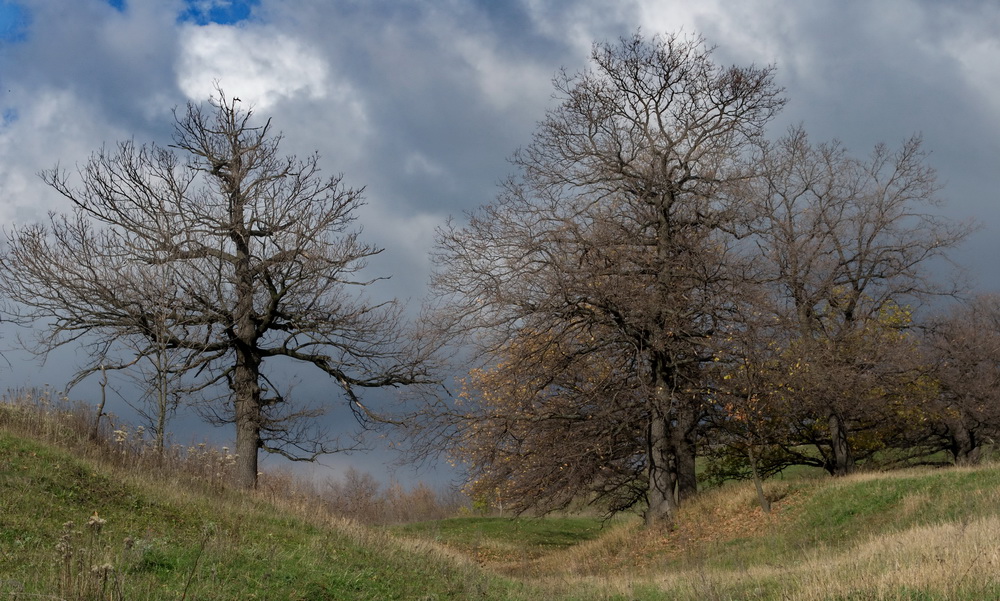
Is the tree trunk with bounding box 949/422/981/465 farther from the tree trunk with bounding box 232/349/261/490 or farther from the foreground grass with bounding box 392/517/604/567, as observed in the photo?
the tree trunk with bounding box 232/349/261/490

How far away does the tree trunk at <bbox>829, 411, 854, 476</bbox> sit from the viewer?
25.0m

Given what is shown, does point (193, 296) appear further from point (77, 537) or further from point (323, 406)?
point (77, 537)

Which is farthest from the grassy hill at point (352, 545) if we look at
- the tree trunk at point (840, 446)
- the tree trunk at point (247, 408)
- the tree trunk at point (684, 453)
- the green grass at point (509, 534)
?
the tree trunk at point (840, 446)

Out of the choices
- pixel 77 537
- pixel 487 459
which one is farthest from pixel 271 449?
pixel 77 537

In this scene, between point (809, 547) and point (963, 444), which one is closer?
point (809, 547)

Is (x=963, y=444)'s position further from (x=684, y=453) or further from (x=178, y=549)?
(x=178, y=549)

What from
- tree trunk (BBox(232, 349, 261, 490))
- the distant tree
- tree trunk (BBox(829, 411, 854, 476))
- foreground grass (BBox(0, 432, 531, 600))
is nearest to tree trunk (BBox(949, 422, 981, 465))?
the distant tree

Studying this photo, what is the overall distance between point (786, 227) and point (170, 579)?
2304cm

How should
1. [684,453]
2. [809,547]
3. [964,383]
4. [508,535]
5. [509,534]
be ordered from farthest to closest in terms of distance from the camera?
[964,383] → [509,534] → [508,535] → [684,453] → [809,547]

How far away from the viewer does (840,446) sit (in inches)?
996

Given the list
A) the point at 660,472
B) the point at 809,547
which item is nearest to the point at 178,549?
the point at 809,547

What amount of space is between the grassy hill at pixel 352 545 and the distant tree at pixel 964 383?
12.0m

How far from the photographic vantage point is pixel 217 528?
31.9 ft

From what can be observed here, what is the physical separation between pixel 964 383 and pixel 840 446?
30.1 feet
